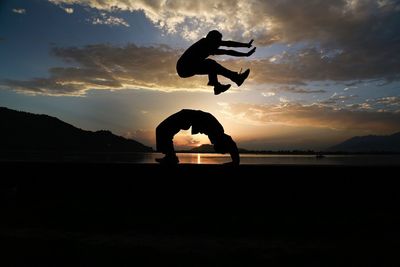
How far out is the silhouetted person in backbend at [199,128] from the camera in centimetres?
862

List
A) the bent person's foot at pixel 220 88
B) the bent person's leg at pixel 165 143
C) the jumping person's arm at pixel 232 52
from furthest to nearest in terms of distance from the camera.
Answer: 1. the bent person's leg at pixel 165 143
2. the bent person's foot at pixel 220 88
3. the jumping person's arm at pixel 232 52

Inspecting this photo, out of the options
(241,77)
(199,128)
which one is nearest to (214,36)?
(241,77)

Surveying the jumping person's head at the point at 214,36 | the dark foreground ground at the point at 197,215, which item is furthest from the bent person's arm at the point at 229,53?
the dark foreground ground at the point at 197,215

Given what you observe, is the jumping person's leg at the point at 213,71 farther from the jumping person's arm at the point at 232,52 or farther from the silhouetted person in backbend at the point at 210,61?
the jumping person's arm at the point at 232,52

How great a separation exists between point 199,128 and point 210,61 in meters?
1.73

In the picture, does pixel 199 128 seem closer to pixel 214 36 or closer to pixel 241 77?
pixel 241 77

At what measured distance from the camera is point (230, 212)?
7.80m

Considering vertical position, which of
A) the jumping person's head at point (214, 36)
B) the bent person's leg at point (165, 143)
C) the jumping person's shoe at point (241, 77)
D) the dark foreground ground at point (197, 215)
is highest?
the jumping person's head at point (214, 36)

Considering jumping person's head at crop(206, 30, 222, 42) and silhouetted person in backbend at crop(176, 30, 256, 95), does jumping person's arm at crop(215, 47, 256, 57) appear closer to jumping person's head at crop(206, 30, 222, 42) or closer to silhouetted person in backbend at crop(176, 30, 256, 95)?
silhouetted person in backbend at crop(176, 30, 256, 95)

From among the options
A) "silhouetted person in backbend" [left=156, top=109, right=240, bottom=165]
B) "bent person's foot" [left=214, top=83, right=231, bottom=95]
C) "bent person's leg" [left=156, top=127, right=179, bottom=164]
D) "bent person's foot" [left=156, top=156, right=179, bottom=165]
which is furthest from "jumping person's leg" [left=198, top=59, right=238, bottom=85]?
"bent person's foot" [left=156, top=156, right=179, bottom=165]

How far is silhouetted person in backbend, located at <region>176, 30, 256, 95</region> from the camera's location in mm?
8102

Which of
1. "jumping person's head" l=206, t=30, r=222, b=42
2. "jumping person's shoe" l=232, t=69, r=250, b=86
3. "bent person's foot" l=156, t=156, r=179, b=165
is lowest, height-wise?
"bent person's foot" l=156, t=156, r=179, b=165

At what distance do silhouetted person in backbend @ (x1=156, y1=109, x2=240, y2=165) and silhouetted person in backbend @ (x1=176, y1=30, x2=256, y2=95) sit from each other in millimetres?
780

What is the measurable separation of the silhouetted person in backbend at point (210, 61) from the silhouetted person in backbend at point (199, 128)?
0.78 m
